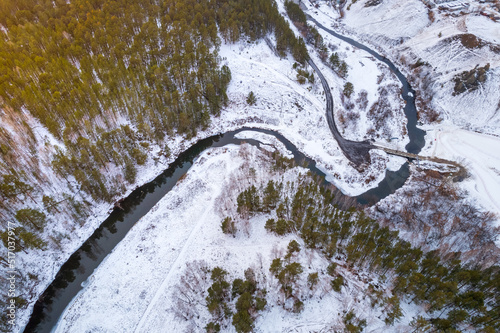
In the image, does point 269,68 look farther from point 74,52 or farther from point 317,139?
point 74,52

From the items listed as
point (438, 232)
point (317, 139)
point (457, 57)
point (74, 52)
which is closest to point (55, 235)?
point (74, 52)

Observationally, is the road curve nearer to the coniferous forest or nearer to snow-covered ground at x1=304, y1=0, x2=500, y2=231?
snow-covered ground at x1=304, y1=0, x2=500, y2=231

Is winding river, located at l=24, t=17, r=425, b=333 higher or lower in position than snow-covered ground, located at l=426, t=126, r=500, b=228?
lower

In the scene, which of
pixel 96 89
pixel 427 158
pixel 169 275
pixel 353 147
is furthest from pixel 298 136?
pixel 96 89

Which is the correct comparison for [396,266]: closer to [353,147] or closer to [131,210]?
[353,147]

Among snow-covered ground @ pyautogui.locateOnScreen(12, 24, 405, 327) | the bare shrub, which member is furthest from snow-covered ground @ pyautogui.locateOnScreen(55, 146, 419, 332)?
snow-covered ground @ pyautogui.locateOnScreen(12, 24, 405, 327)
